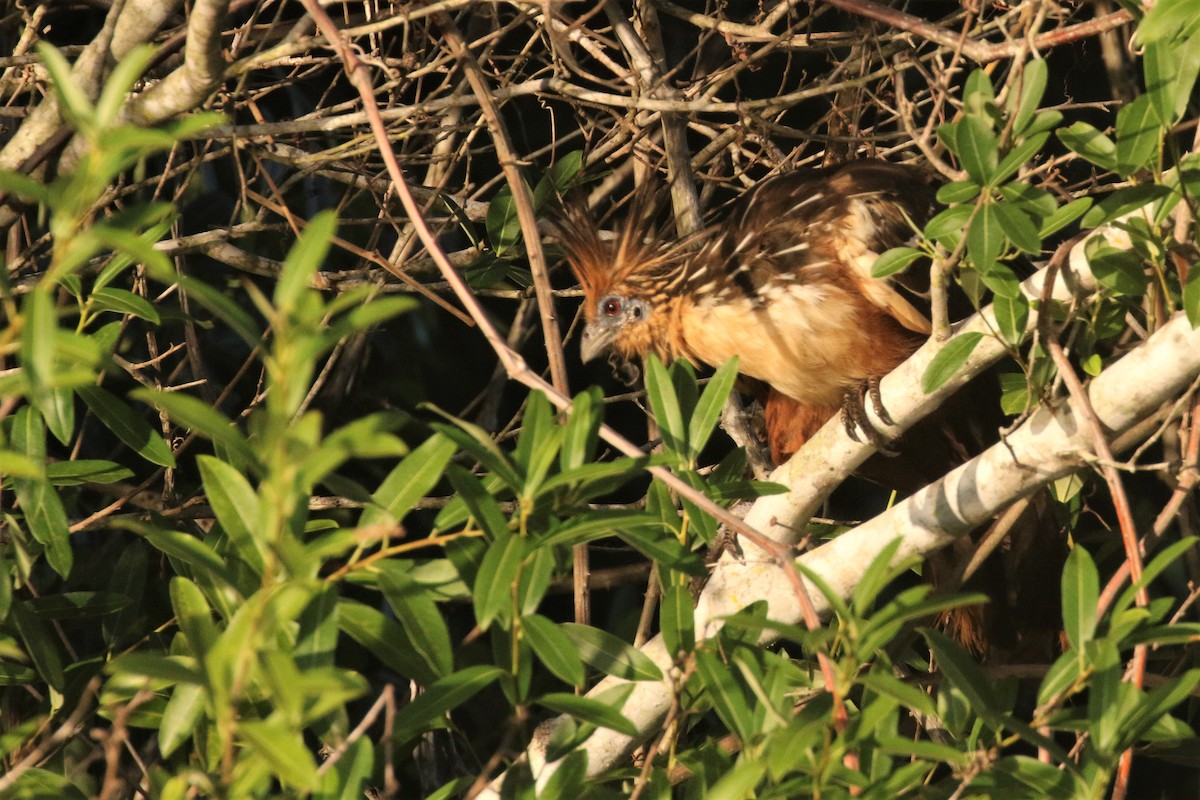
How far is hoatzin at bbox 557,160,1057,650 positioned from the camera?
3.48m

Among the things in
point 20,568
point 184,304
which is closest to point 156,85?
point 184,304

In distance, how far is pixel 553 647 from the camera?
185 centimetres

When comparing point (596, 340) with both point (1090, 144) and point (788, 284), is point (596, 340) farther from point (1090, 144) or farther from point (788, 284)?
point (1090, 144)

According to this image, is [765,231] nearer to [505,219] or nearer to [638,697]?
[505,219]

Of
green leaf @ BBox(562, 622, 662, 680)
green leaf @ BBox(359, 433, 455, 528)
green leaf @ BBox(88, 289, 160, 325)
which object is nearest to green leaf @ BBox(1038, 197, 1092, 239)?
green leaf @ BBox(562, 622, 662, 680)

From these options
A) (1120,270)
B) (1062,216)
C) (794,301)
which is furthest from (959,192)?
(794,301)

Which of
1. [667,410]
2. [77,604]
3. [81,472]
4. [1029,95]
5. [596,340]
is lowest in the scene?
[596,340]

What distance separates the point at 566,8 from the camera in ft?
14.7

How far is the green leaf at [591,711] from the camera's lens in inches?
Result: 74.2

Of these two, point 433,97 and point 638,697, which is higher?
point 433,97

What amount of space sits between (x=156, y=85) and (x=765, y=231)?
1.58m

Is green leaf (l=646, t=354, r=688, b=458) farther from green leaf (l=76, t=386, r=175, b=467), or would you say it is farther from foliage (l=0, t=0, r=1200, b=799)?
green leaf (l=76, t=386, r=175, b=467)

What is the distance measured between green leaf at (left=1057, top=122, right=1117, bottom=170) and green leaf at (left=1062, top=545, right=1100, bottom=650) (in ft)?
2.30

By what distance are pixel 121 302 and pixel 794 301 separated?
1767mm
